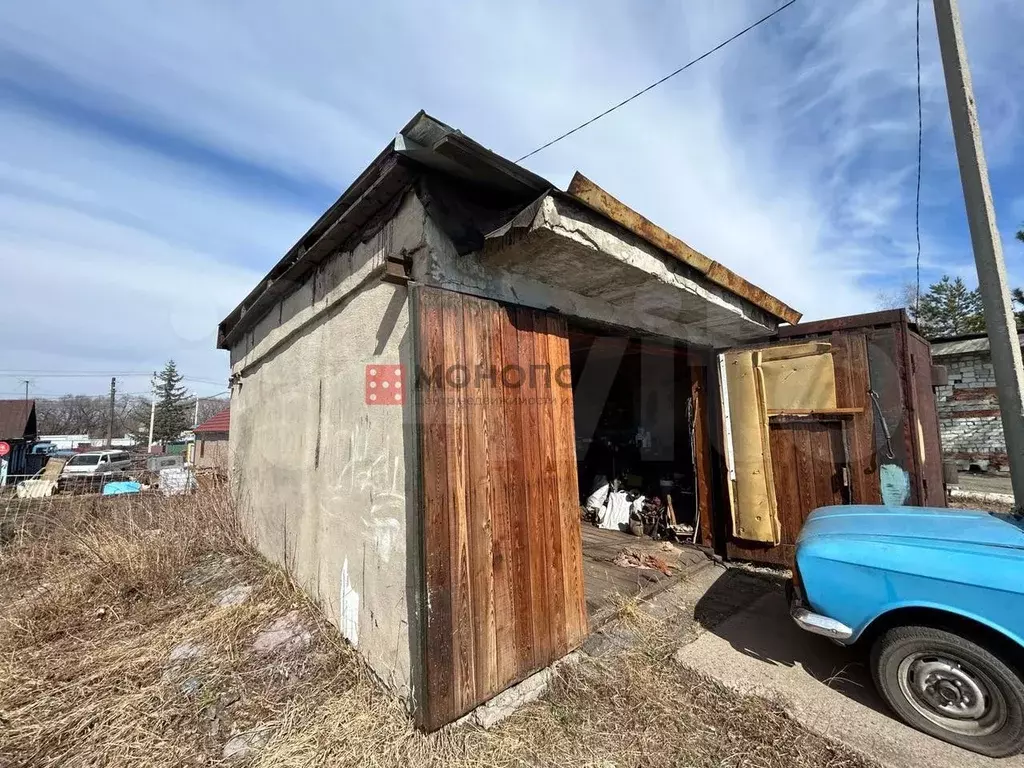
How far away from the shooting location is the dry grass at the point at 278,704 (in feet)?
7.12

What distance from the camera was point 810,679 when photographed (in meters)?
2.73

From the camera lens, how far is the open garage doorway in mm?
4469

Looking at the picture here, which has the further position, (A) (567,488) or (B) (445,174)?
(A) (567,488)

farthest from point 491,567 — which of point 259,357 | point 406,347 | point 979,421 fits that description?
point 979,421

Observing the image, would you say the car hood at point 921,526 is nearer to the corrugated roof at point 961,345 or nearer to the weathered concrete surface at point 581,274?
the weathered concrete surface at point 581,274

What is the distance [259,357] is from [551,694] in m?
5.07

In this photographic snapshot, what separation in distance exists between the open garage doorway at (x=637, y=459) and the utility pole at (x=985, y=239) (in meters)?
2.32

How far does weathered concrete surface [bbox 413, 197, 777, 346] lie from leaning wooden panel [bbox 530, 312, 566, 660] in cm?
31

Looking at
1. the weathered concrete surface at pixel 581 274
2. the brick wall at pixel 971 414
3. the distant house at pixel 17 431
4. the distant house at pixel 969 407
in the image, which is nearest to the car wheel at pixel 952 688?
the weathered concrete surface at pixel 581 274

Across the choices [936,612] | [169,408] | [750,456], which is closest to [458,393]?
[936,612]

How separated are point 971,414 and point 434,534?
14.2m

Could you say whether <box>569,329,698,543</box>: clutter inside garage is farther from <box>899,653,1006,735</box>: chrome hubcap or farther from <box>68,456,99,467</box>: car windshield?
<box>68,456,99,467</box>: car windshield

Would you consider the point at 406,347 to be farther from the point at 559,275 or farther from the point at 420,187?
the point at 559,275

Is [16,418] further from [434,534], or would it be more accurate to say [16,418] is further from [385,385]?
[434,534]
